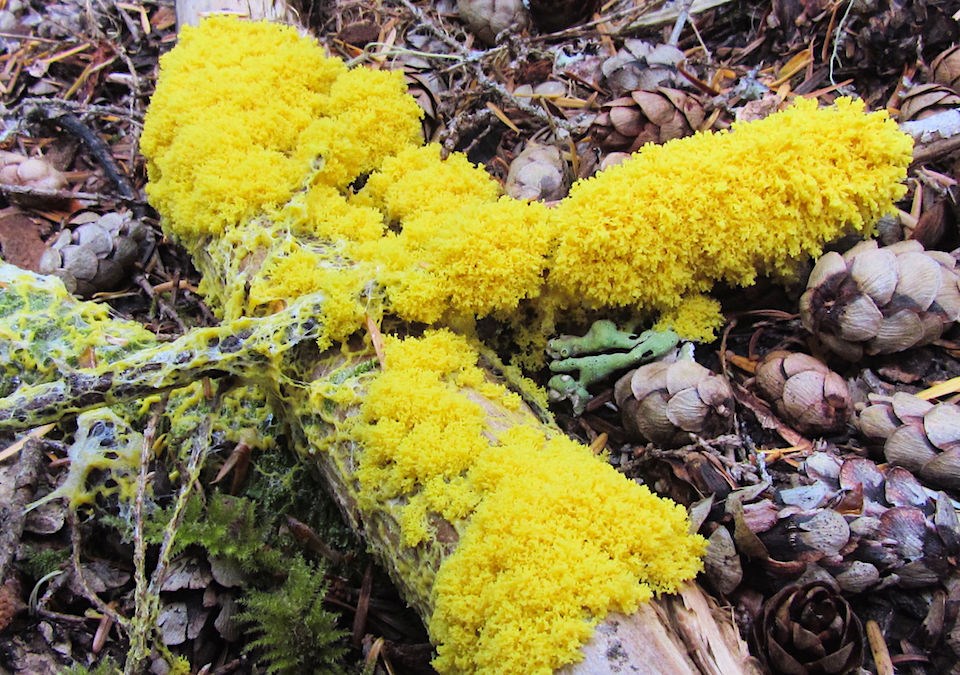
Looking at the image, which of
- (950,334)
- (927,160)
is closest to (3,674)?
(950,334)

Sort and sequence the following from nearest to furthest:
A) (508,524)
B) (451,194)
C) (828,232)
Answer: (508,524) → (828,232) → (451,194)

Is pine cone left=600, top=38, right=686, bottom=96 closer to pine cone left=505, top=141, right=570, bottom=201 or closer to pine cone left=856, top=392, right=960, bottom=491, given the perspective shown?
pine cone left=505, top=141, right=570, bottom=201

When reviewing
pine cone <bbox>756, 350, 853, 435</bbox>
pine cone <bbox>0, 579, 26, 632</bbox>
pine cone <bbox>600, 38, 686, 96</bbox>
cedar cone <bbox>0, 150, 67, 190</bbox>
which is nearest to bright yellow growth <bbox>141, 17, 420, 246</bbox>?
cedar cone <bbox>0, 150, 67, 190</bbox>

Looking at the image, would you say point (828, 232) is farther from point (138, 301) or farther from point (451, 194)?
point (138, 301)

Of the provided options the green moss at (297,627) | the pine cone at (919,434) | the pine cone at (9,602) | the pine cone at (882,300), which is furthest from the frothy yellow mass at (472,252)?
the pine cone at (9,602)

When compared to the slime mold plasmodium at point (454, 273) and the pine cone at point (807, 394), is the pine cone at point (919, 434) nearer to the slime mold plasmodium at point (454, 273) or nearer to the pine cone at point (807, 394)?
the pine cone at point (807, 394)
